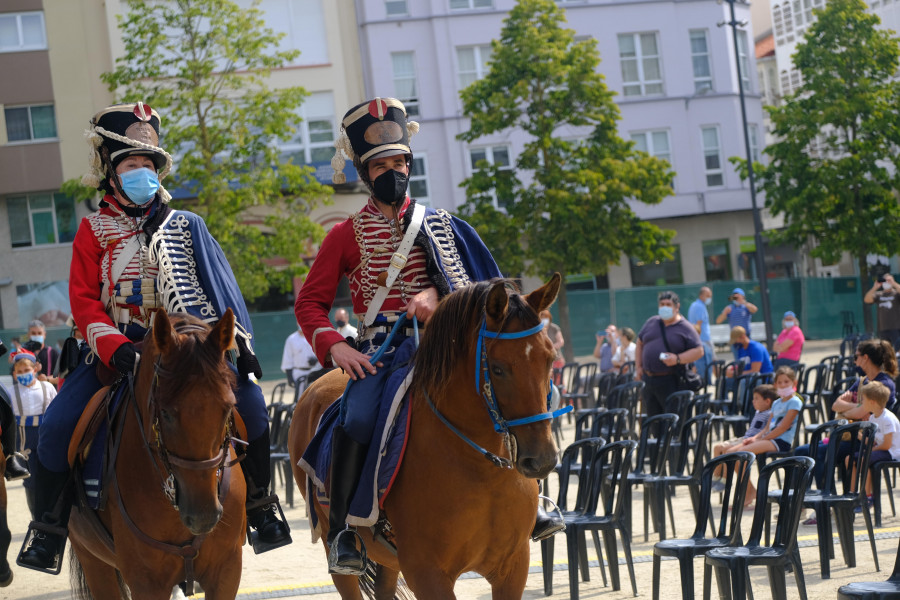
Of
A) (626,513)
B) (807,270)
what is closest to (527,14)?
(807,270)

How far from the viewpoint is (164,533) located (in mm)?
5406

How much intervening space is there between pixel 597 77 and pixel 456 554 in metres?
28.6

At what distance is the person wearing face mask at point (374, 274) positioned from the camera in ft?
18.3

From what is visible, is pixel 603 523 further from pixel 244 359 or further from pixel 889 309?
pixel 889 309

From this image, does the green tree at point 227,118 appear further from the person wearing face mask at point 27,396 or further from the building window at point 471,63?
the person wearing face mask at point 27,396

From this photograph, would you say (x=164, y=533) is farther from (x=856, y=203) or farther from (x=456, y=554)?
(x=856, y=203)

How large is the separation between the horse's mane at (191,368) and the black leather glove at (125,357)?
1.96 ft

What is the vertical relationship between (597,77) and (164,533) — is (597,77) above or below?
above

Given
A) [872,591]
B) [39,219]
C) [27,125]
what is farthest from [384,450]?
[27,125]

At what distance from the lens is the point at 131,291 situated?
5.99m

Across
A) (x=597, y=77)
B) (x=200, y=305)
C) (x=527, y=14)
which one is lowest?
(x=200, y=305)

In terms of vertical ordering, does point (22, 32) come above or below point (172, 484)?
above

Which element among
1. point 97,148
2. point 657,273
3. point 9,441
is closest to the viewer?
point 97,148

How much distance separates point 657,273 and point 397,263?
126 feet
